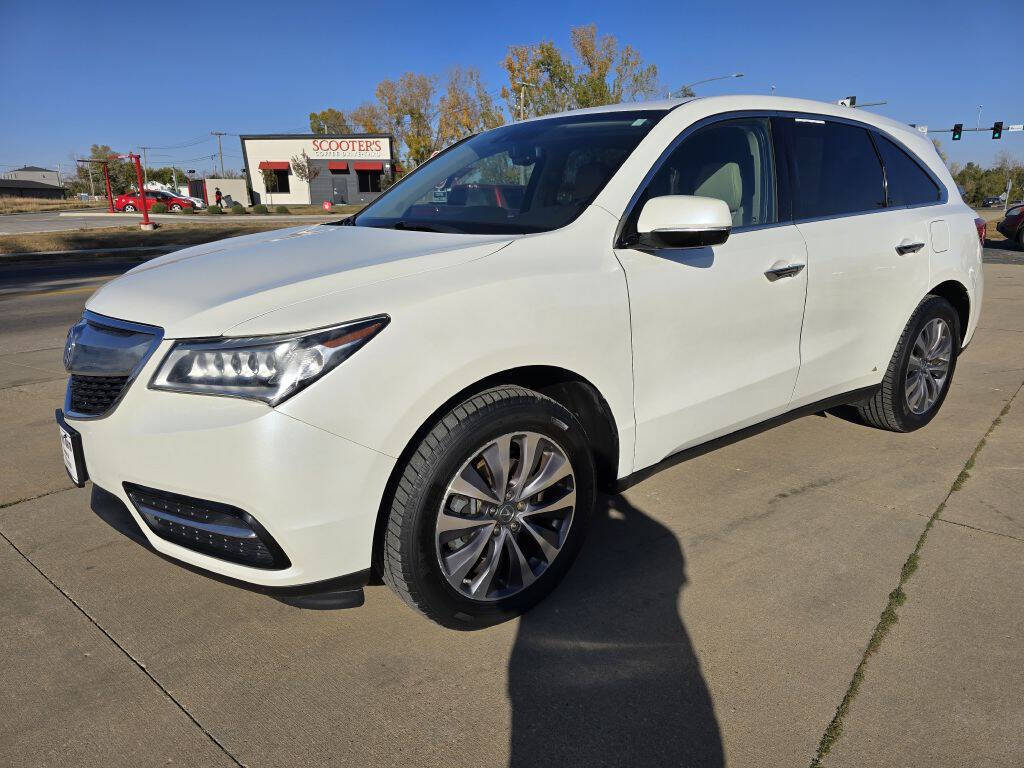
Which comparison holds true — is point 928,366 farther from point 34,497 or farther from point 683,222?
point 34,497

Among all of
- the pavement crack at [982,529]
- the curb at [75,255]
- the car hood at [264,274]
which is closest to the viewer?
the car hood at [264,274]

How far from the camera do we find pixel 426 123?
59781 millimetres

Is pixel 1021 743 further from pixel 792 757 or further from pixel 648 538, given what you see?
pixel 648 538

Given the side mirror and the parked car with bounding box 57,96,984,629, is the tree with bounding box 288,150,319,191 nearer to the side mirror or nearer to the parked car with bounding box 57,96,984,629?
the parked car with bounding box 57,96,984,629

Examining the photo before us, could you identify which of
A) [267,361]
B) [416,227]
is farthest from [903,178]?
[267,361]

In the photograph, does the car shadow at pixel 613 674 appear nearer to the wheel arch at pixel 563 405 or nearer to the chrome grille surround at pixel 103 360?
the wheel arch at pixel 563 405

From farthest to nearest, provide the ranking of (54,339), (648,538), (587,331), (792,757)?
(54,339) < (648,538) < (587,331) < (792,757)

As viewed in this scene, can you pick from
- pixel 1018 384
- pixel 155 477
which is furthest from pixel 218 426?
pixel 1018 384

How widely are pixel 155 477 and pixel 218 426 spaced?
12.2 inches

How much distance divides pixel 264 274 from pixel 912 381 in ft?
12.0

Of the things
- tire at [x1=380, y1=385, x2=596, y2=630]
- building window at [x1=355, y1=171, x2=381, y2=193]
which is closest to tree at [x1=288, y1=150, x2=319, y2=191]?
building window at [x1=355, y1=171, x2=381, y2=193]

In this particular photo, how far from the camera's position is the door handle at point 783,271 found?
316 cm

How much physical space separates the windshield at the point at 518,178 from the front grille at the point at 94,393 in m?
1.30

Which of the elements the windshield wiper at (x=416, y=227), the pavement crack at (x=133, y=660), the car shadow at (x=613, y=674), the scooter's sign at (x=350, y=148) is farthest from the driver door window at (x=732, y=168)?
the scooter's sign at (x=350, y=148)
